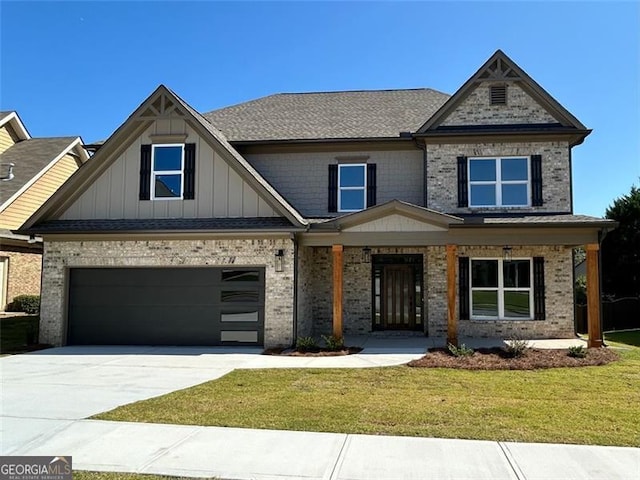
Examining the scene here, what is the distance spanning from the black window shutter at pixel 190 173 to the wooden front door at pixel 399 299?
251 inches

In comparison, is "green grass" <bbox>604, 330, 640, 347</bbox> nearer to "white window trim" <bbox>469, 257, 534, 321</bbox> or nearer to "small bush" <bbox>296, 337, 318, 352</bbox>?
"white window trim" <bbox>469, 257, 534, 321</bbox>

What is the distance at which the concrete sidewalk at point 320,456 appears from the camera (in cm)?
471

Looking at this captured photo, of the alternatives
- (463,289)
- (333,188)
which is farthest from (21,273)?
(463,289)

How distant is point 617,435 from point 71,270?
43.8 feet

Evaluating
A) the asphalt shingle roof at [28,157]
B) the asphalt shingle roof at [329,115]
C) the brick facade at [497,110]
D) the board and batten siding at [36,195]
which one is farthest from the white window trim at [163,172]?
the asphalt shingle roof at [28,157]

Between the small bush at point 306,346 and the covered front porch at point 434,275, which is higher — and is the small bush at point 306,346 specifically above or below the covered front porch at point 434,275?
below

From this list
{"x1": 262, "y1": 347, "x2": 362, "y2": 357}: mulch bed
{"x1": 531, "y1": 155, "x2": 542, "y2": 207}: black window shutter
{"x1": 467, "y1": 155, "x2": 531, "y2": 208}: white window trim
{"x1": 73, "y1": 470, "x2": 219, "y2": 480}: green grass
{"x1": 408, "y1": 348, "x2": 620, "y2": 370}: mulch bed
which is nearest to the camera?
{"x1": 73, "y1": 470, "x2": 219, "y2": 480}: green grass

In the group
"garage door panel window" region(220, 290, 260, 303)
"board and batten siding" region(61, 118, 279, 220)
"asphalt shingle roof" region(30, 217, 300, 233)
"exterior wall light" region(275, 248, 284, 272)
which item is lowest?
"garage door panel window" region(220, 290, 260, 303)

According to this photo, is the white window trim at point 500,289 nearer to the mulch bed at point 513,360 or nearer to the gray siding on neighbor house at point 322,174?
the gray siding on neighbor house at point 322,174

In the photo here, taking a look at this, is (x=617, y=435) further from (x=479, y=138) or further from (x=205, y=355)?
(x=479, y=138)

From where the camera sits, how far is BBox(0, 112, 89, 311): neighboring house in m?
19.9

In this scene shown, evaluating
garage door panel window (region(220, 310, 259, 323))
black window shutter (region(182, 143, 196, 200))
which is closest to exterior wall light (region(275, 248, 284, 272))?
garage door panel window (region(220, 310, 259, 323))

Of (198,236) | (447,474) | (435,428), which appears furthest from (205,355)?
(447,474)

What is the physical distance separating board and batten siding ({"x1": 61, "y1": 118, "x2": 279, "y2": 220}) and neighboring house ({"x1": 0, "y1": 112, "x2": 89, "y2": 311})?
721 cm
